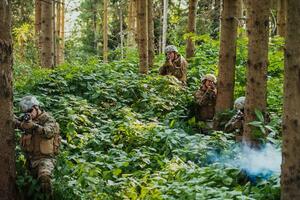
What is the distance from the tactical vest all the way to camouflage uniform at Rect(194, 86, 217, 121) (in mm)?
3928

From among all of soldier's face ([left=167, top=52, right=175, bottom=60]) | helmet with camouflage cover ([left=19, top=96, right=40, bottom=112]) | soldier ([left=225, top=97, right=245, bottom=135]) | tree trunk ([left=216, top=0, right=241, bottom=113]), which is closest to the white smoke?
soldier ([left=225, top=97, right=245, bottom=135])

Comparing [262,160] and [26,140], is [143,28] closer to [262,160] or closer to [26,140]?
[26,140]

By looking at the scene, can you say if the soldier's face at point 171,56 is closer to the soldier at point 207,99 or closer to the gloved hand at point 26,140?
the soldier at point 207,99

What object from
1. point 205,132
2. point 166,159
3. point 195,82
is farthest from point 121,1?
point 166,159

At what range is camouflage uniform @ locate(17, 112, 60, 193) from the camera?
6629 mm

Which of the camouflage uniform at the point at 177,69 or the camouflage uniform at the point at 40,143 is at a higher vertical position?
the camouflage uniform at the point at 177,69

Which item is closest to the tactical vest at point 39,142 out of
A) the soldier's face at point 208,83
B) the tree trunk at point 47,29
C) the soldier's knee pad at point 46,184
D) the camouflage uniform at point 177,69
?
the soldier's knee pad at point 46,184

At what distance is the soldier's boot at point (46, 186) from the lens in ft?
20.5

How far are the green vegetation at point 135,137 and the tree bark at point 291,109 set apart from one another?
632 mm

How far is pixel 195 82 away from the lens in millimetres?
12305

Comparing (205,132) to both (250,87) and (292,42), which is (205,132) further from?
(292,42)

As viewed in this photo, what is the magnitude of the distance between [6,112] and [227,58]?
432 centimetres

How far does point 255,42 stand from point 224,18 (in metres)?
3.01

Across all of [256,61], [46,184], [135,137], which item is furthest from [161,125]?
[256,61]
